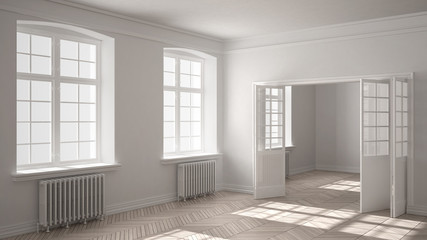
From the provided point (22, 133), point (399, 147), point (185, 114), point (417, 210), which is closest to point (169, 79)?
point (185, 114)

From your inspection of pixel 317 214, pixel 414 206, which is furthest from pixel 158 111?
pixel 414 206

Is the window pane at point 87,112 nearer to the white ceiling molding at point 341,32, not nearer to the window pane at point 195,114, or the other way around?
the window pane at point 195,114

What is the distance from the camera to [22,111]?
5.52 meters

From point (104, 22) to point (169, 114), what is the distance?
7.31 ft

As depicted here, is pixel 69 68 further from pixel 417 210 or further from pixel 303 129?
pixel 303 129

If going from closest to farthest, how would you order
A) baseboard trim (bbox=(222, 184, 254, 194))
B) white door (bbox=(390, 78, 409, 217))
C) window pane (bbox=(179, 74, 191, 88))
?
white door (bbox=(390, 78, 409, 217))
window pane (bbox=(179, 74, 191, 88))
baseboard trim (bbox=(222, 184, 254, 194))

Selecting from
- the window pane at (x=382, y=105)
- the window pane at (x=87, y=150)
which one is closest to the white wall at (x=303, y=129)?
the window pane at (x=382, y=105)

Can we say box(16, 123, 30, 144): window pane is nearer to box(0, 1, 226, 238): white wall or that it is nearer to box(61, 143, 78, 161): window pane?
box(0, 1, 226, 238): white wall

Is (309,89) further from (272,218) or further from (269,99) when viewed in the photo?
(272,218)

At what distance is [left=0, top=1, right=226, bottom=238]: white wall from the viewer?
16.8ft

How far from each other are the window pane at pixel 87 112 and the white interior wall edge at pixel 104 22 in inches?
46.8

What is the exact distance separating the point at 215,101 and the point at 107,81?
2.64 meters

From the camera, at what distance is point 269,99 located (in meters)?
7.75

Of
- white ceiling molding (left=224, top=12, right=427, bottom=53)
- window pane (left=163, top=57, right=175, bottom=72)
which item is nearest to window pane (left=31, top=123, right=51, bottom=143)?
window pane (left=163, top=57, right=175, bottom=72)
